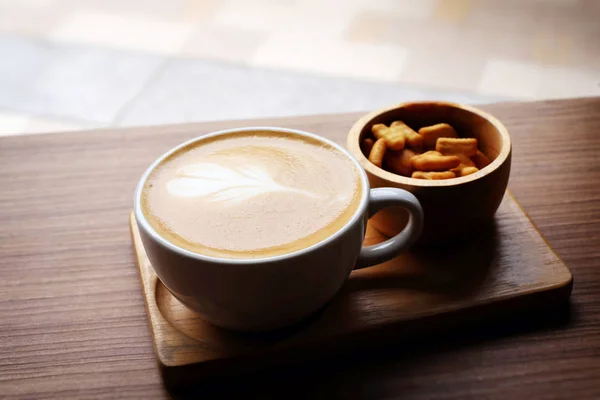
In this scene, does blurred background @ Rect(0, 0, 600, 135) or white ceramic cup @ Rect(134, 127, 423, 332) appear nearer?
white ceramic cup @ Rect(134, 127, 423, 332)

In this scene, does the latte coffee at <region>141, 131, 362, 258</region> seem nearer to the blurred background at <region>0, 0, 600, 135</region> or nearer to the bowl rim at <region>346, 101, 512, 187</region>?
the bowl rim at <region>346, 101, 512, 187</region>

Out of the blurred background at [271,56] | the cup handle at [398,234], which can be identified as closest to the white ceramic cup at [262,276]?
the cup handle at [398,234]

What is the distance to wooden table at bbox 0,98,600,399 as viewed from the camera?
486 mm

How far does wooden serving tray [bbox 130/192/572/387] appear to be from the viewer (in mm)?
489

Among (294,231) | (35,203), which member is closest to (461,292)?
(294,231)

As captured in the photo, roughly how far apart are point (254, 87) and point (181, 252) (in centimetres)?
135

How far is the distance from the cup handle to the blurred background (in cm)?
114

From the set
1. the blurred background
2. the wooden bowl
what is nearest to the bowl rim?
the wooden bowl

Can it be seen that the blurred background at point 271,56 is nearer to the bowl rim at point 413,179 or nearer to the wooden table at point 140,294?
the wooden table at point 140,294

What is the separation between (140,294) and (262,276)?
16 cm

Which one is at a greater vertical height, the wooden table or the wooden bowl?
the wooden bowl

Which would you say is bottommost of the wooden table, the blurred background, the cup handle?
the blurred background

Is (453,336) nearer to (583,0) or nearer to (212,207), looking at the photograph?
(212,207)

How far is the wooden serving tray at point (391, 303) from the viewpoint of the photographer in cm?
49
